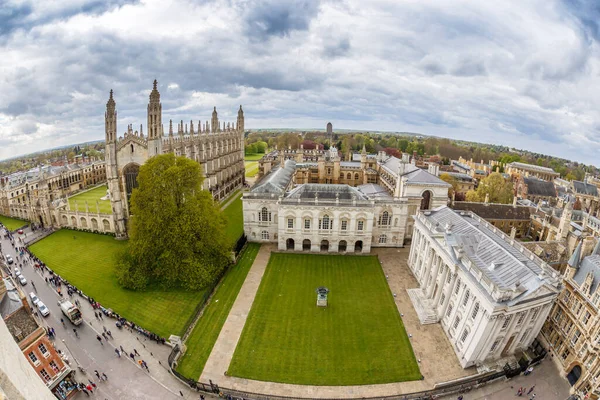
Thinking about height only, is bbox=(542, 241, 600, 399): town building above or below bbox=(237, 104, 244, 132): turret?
below

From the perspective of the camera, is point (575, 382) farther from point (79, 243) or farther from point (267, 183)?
point (79, 243)

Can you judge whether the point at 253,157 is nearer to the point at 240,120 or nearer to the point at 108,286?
the point at 240,120

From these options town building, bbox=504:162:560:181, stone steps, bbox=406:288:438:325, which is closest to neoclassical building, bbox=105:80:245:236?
stone steps, bbox=406:288:438:325

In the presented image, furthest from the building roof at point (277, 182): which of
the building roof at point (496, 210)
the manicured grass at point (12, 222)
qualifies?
the manicured grass at point (12, 222)

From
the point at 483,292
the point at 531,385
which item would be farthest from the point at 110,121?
the point at 531,385

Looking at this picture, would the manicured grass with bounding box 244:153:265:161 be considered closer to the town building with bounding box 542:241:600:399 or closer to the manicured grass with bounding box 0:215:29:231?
the manicured grass with bounding box 0:215:29:231

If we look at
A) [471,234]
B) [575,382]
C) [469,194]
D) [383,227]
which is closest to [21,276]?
[383,227]
